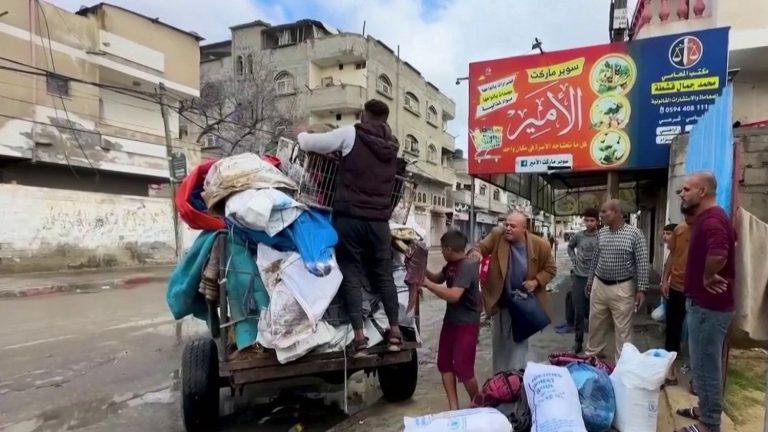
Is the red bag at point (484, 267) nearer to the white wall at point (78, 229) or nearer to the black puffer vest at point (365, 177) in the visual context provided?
the black puffer vest at point (365, 177)

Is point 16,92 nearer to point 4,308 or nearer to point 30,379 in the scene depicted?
point 4,308

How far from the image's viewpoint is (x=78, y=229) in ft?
58.5

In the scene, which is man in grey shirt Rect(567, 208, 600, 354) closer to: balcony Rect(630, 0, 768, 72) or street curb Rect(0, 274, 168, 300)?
balcony Rect(630, 0, 768, 72)

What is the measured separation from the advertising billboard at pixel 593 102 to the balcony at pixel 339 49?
85.4 ft

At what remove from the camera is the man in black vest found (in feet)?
11.3

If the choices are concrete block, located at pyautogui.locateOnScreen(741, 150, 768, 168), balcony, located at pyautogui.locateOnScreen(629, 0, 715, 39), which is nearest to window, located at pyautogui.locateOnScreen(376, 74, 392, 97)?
balcony, located at pyautogui.locateOnScreen(629, 0, 715, 39)

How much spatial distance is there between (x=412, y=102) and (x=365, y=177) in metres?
36.6

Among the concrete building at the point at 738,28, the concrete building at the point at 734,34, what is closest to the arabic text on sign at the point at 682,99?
the concrete building at the point at 734,34

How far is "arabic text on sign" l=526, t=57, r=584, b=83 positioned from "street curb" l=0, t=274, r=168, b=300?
11.9 metres

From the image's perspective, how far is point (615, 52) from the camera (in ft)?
25.2

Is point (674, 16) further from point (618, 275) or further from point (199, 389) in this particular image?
point (199, 389)

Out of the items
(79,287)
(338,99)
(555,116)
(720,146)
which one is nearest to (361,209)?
(720,146)

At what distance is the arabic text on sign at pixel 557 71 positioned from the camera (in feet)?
26.1

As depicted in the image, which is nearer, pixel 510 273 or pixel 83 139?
pixel 510 273
